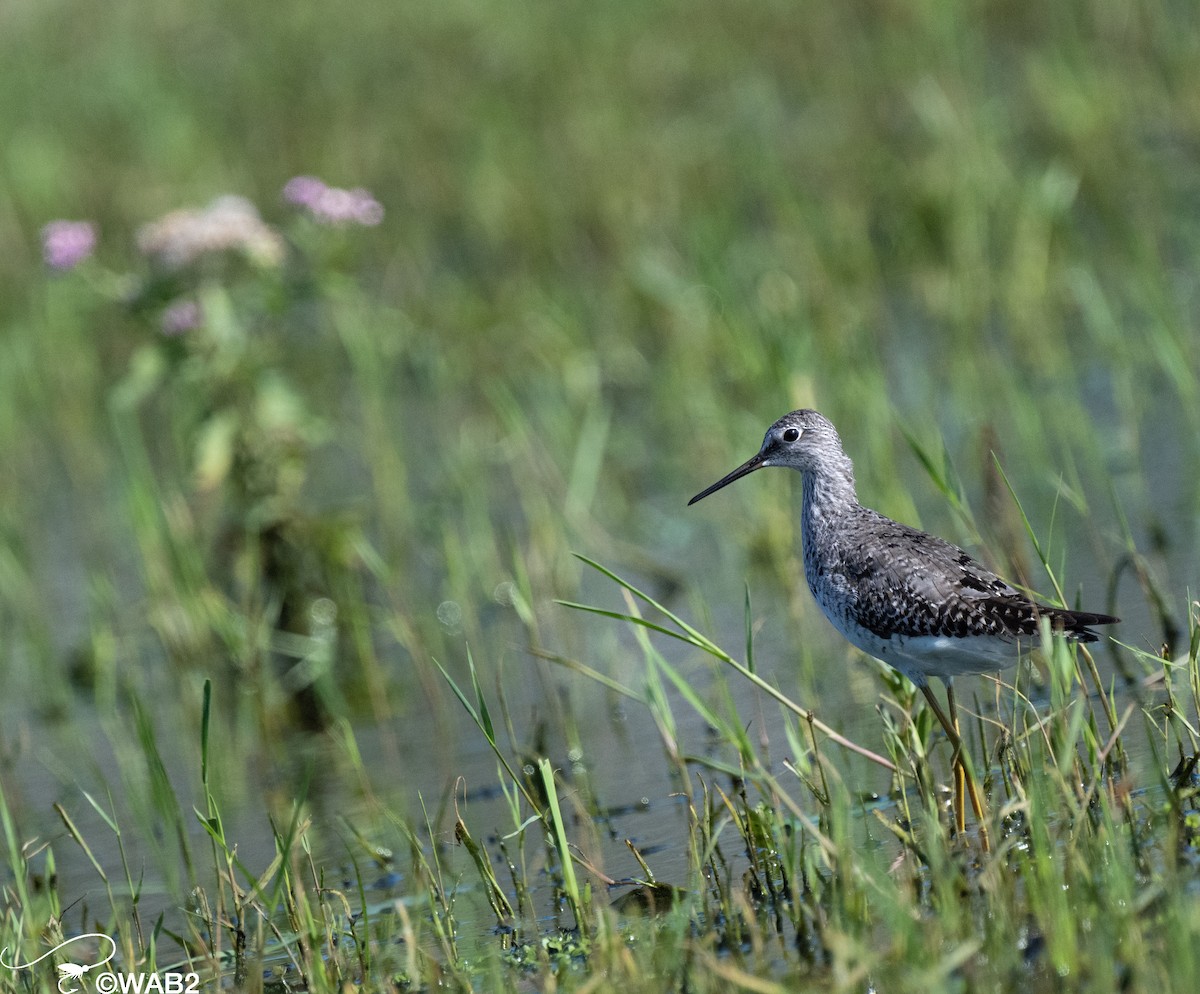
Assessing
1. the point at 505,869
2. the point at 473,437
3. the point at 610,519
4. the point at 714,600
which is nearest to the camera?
the point at 505,869

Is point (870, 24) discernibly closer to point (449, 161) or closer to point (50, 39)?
point (449, 161)

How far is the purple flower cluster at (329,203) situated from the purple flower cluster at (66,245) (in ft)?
2.94

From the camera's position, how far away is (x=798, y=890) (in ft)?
12.1

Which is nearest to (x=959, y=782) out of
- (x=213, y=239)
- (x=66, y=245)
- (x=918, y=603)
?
(x=918, y=603)

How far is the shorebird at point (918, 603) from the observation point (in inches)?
166

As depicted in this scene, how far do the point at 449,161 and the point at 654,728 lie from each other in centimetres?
885

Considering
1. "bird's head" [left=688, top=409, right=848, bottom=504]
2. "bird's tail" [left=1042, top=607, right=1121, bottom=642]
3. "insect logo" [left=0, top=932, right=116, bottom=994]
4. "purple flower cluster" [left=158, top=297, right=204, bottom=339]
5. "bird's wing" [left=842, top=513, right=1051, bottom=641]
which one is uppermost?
"purple flower cluster" [left=158, top=297, right=204, bottom=339]

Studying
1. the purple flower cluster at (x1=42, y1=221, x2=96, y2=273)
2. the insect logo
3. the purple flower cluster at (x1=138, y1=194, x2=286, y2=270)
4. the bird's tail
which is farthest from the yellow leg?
the purple flower cluster at (x1=42, y1=221, x2=96, y2=273)

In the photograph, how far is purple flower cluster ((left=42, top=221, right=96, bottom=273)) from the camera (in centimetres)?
694

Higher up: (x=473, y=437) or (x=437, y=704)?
(x=473, y=437)

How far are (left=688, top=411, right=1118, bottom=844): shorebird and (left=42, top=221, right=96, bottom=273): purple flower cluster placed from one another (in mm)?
3624

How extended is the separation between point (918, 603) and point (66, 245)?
4.29 metres

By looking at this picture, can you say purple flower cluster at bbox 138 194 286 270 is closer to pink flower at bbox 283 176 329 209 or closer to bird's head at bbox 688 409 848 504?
pink flower at bbox 283 176 329 209

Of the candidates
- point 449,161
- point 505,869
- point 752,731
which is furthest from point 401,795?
point 449,161
